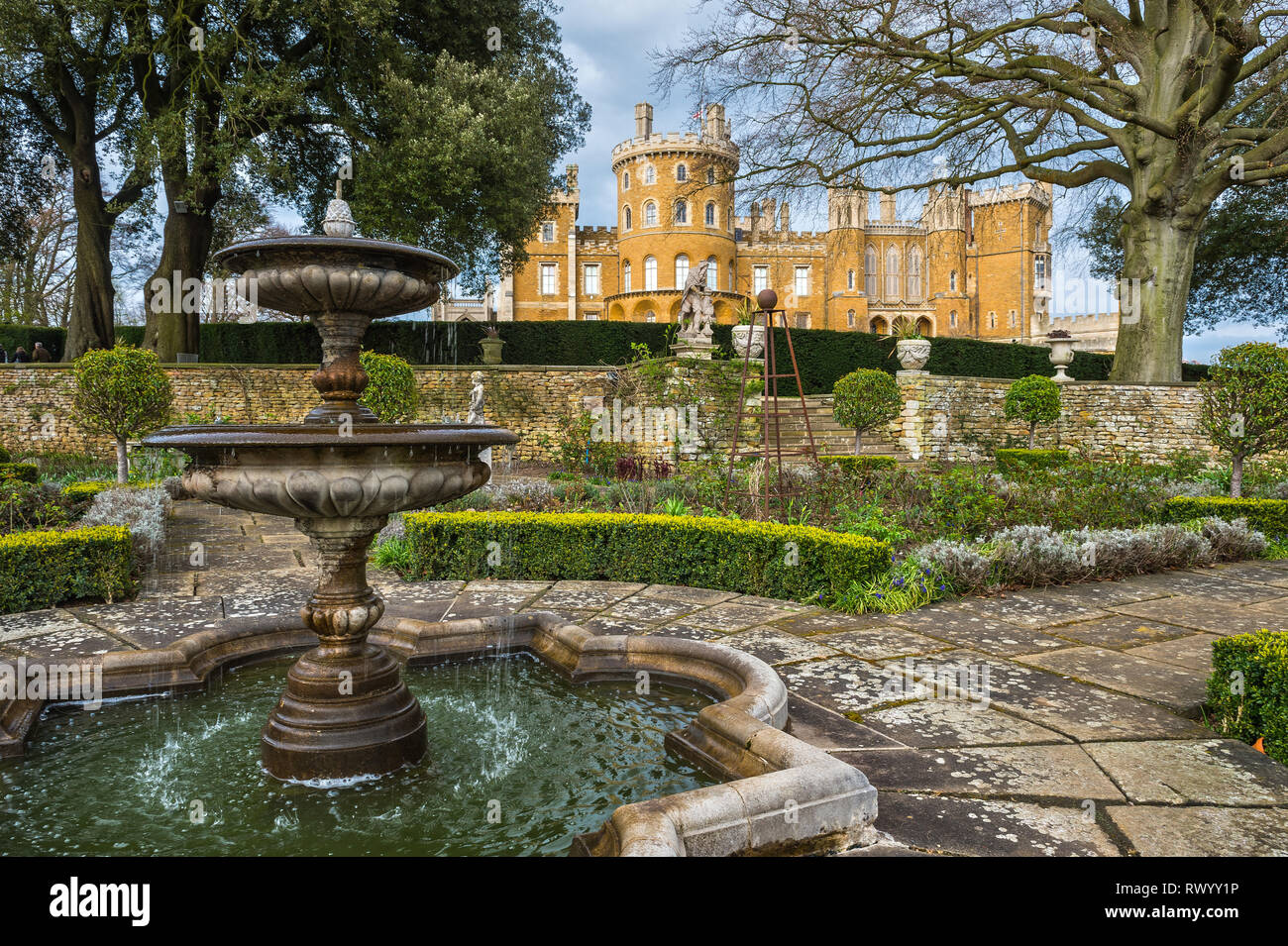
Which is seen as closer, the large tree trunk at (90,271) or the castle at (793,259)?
the large tree trunk at (90,271)

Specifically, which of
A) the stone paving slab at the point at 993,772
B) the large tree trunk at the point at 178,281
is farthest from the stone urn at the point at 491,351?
the stone paving slab at the point at 993,772

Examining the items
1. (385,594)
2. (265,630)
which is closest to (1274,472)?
(385,594)

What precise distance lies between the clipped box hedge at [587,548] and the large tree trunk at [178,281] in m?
13.4

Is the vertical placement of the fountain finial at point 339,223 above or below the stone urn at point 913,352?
below

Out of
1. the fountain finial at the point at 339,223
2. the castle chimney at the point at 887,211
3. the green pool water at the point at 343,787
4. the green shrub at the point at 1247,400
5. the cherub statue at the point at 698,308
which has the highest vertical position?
the castle chimney at the point at 887,211

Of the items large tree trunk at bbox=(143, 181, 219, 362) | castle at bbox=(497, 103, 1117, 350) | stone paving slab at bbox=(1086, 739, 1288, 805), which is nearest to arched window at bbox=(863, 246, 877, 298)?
castle at bbox=(497, 103, 1117, 350)

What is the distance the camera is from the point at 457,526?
6.00m

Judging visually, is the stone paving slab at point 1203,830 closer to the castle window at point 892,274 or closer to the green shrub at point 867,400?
the green shrub at point 867,400

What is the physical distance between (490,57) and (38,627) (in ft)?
52.4

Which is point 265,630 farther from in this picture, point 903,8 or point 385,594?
point 903,8

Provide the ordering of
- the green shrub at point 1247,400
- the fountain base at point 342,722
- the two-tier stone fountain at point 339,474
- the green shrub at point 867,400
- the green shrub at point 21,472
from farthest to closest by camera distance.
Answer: the green shrub at point 867,400 → the green shrub at point 21,472 → the green shrub at point 1247,400 → the fountain base at point 342,722 → the two-tier stone fountain at point 339,474

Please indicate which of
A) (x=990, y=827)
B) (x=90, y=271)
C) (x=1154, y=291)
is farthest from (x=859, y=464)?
(x=90, y=271)

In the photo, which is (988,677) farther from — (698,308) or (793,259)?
(793,259)

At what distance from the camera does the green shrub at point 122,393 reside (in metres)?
10.4
